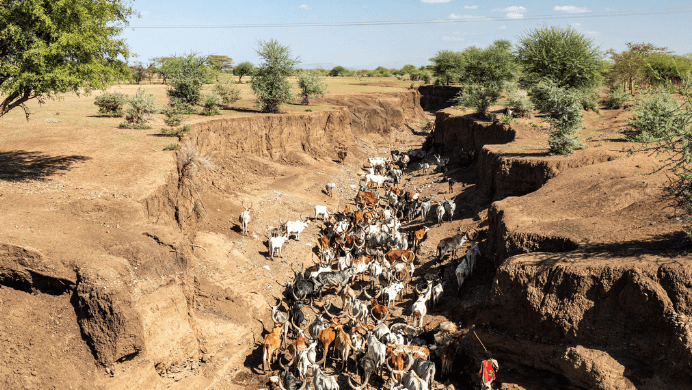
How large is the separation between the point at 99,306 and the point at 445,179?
23.2 m

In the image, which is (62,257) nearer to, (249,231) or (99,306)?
(99,306)

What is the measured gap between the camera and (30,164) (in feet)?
57.9

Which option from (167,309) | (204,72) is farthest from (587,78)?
(167,309)

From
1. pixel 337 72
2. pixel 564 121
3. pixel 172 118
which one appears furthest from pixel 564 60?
pixel 337 72

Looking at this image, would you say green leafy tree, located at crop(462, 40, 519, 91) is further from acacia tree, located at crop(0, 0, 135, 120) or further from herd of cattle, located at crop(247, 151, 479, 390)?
acacia tree, located at crop(0, 0, 135, 120)

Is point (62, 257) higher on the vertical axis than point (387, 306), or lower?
higher

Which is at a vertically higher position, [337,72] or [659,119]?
[337,72]

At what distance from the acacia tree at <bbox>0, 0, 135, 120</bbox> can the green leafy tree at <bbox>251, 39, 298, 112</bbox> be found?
17.7 metres

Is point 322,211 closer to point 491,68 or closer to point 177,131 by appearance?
point 177,131

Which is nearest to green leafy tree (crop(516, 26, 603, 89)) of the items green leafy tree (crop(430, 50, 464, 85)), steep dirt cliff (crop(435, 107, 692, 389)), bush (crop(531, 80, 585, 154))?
bush (crop(531, 80, 585, 154))

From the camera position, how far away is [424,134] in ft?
172

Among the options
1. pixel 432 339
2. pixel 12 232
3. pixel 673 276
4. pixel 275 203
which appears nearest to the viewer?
pixel 673 276

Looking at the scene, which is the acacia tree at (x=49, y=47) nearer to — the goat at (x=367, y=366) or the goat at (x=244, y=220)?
the goat at (x=244, y=220)

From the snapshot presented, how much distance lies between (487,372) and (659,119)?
10700 millimetres
